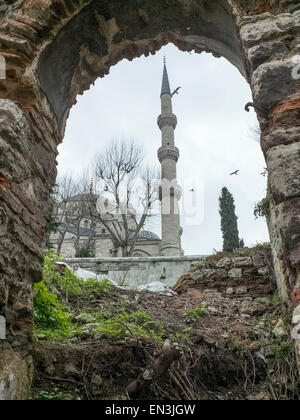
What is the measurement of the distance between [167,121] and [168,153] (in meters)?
3.01

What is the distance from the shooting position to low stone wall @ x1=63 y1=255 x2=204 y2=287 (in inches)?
389

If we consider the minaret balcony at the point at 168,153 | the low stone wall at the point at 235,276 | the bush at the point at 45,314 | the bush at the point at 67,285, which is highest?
the minaret balcony at the point at 168,153

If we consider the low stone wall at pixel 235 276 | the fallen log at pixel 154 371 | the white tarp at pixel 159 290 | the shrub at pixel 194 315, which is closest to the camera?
the fallen log at pixel 154 371

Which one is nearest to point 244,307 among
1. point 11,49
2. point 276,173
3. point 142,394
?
point 142,394

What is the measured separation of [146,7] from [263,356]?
133 inches

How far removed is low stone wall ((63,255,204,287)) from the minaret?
33.5ft

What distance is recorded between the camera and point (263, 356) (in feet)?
10.4

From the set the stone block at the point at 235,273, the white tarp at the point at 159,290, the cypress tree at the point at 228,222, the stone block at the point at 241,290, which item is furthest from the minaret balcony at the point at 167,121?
the stone block at the point at 241,290

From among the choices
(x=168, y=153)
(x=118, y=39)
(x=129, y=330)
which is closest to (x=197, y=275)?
(x=129, y=330)

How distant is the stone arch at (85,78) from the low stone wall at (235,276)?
3329mm

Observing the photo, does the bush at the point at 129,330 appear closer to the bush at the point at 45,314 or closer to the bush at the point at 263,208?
the bush at the point at 45,314

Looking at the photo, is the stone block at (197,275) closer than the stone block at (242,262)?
No

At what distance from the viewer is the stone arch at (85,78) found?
1.91 meters

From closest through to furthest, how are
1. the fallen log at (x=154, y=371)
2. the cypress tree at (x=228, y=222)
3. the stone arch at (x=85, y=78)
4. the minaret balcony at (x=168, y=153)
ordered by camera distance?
the stone arch at (x=85, y=78)
the fallen log at (x=154, y=371)
the cypress tree at (x=228, y=222)
the minaret balcony at (x=168, y=153)
